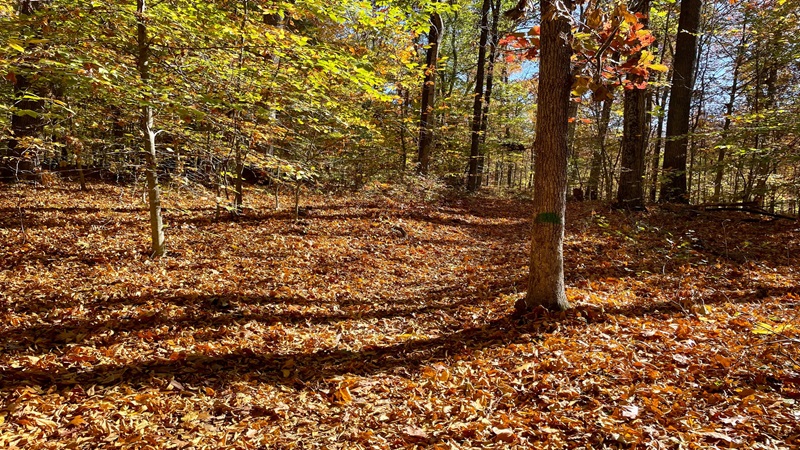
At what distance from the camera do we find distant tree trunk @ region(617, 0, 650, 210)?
9672mm

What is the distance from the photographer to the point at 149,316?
488cm

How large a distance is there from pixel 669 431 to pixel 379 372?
251 centimetres

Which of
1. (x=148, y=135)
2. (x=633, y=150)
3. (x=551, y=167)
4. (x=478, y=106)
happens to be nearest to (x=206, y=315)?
(x=148, y=135)

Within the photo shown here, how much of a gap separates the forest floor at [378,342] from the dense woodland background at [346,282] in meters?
0.03

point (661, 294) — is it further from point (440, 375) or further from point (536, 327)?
point (440, 375)

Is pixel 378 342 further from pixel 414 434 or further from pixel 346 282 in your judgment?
pixel 346 282

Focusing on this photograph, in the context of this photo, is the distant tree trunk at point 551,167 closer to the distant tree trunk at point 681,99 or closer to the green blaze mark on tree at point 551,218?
the green blaze mark on tree at point 551,218

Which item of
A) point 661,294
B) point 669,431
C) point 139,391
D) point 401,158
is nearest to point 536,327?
point 669,431

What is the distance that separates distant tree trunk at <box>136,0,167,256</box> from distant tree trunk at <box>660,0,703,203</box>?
11.4 meters

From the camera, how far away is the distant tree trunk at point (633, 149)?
31.7 feet

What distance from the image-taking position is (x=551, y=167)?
4551 millimetres

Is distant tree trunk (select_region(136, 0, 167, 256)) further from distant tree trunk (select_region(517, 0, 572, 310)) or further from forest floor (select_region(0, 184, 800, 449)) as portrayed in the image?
distant tree trunk (select_region(517, 0, 572, 310))

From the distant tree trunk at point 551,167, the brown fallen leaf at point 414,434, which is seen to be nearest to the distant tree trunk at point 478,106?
the distant tree trunk at point 551,167

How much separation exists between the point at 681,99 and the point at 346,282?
10.8 meters
